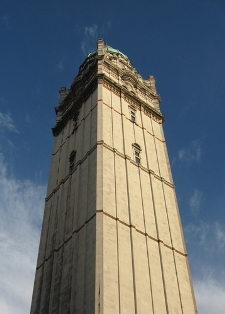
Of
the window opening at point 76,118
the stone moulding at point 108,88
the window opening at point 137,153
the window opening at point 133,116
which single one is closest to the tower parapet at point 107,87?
the stone moulding at point 108,88

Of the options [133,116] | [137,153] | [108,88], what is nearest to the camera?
[137,153]

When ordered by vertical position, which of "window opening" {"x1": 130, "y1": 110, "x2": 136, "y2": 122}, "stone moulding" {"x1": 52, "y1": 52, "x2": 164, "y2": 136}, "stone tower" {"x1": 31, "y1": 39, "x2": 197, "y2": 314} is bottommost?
"stone tower" {"x1": 31, "y1": 39, "x2": 197, "y2": 314}

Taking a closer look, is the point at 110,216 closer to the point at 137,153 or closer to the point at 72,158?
the point at 137,153

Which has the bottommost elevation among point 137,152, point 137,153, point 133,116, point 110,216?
point 110,216

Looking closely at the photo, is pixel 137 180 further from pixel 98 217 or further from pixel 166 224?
pixel 98 217

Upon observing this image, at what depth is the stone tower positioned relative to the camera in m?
23.2

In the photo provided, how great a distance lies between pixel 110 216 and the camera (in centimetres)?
2611

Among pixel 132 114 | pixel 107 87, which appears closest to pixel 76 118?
pixel 107 87

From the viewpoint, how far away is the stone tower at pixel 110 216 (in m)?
23.2

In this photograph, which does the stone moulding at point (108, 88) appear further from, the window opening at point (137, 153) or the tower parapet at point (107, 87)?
the window opening at point (137, 153)

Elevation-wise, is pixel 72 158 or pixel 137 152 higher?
pixel 137 152

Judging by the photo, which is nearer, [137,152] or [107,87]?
[137,152]

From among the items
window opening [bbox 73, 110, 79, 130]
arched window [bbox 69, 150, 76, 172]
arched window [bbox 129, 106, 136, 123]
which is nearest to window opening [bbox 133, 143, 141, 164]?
arched window [bbox 129, 106, 136, 123]

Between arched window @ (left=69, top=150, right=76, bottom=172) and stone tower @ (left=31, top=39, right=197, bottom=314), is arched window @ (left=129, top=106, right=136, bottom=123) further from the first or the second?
arched window @ (left=69, top=150, right=76, bottom=172)
